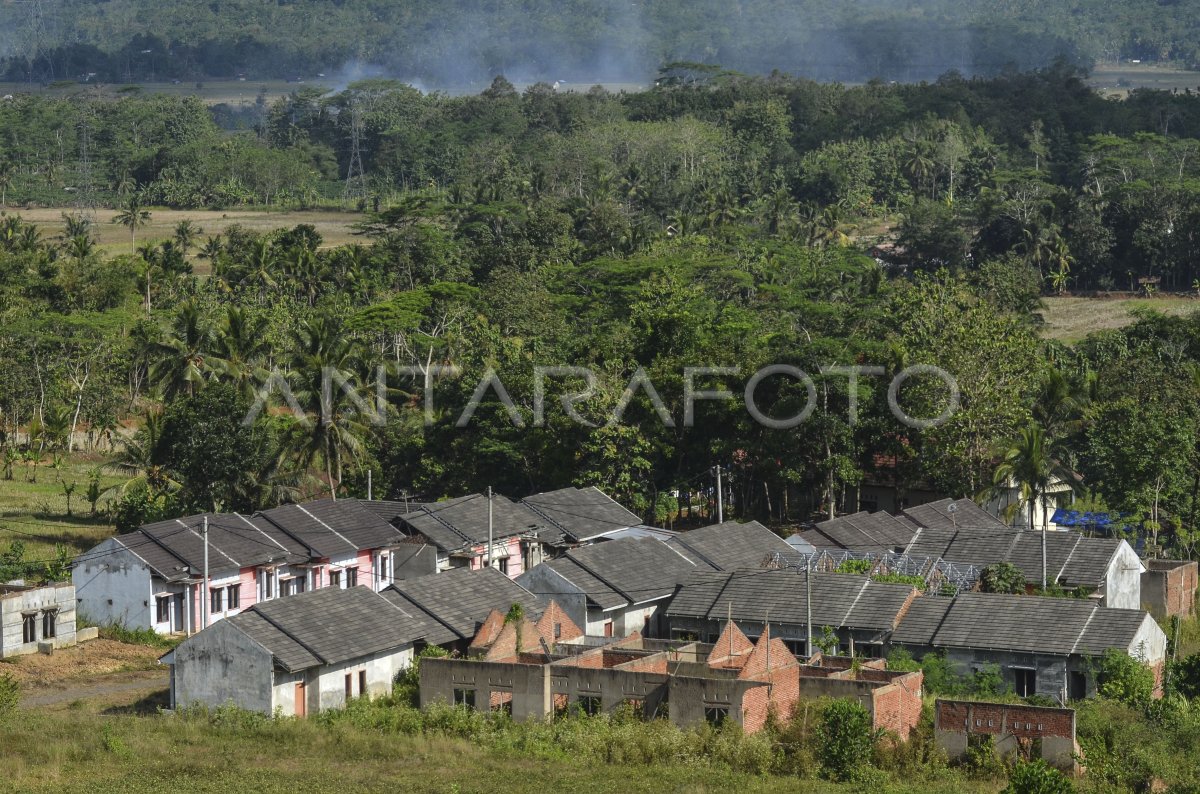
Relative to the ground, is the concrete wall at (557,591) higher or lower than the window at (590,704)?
higher

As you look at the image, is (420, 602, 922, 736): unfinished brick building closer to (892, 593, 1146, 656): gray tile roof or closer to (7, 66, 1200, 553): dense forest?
(892, 593, 1146, 656): gray tile roof


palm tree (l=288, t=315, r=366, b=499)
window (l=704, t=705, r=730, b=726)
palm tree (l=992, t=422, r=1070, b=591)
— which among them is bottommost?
window (l=704, t=705, r=730, b=726)

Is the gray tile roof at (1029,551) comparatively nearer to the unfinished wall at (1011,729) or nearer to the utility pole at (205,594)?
the unfinished wall at (1011,729)

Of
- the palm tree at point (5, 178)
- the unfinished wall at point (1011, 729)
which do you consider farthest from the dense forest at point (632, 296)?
the unfinished wall at point (1011, 729)

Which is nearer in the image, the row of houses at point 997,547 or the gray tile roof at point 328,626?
the gray tile roof at point 328,626

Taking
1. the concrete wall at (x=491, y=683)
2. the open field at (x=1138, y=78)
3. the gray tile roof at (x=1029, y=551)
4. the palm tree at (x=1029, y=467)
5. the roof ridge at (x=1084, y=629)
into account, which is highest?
the open field at (x=1138, y=78)

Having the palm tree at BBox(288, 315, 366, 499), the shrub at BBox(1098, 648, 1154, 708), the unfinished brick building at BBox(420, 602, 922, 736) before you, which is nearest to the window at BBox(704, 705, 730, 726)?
the unfinished brick building at BBox(420, 602, 922, 736)
